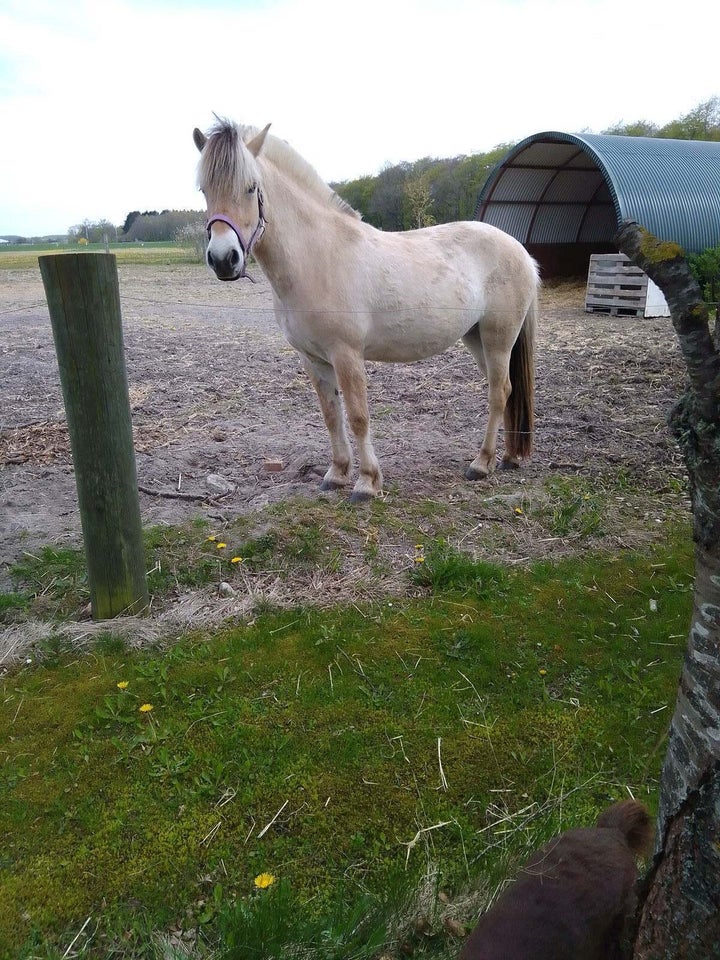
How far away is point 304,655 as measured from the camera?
2980mm

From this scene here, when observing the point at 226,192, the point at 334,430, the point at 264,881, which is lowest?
the point at 264,881

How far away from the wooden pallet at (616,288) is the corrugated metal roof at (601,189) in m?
0.77

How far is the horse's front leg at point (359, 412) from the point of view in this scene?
163 inches

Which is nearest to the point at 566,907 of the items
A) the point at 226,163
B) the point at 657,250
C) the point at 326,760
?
the point at 326,760

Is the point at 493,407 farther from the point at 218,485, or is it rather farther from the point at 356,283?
the point at 218,485

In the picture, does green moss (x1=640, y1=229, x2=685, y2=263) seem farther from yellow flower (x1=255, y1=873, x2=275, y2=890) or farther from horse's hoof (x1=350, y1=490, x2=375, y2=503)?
horse's hoof (x1=350, y1=490, x2=375, y2=503)

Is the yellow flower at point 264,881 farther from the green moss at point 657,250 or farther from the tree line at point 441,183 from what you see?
the tree line at point 441,183

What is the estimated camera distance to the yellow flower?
6.31ft

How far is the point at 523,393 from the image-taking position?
504 centimetres

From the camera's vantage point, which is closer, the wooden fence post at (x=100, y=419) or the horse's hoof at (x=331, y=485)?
the wooden fence post at (x=100, y=419)

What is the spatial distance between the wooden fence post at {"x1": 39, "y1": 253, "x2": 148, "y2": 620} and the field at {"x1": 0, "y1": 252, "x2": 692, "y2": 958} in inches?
10.9

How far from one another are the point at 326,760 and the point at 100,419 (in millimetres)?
1790

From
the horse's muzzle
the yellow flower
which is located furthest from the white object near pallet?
the yellow flower

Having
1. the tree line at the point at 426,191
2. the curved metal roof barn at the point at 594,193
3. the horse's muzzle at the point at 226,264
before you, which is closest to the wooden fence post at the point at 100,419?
the horse's muzzle at the point at 226,264
